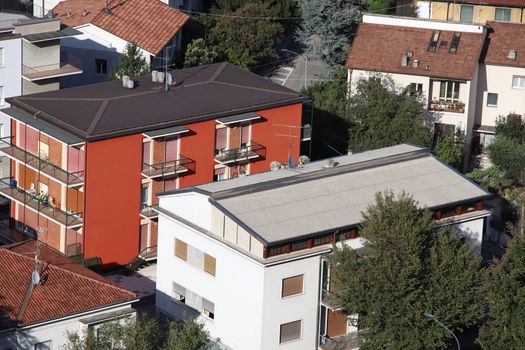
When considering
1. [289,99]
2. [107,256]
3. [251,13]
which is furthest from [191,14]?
[107,256]

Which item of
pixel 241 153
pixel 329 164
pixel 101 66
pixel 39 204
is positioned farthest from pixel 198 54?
pixel 329 164

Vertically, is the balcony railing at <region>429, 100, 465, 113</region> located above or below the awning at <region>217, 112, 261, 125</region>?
below

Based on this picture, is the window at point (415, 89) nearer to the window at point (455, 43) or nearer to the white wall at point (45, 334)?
the window at point (455, 43)

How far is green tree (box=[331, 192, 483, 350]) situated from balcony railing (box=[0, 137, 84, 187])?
13194mm

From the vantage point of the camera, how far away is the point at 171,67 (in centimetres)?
7894

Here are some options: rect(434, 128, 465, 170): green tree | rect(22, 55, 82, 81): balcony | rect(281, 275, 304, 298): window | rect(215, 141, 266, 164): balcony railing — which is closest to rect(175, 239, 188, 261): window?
rect(281, 275, 304, 298): window

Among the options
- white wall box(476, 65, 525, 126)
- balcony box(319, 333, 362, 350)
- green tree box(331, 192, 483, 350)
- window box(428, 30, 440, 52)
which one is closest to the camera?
green tree box(331, 192, 483, 350)

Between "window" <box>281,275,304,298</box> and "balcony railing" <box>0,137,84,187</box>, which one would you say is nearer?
"window" <box>281,275,304,298</box>

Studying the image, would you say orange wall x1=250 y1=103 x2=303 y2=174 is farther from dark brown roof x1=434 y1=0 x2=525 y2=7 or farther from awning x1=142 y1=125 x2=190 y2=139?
dark brown roof x1=434 y1=0 x2=525 y2=7

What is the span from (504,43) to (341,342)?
28.8m

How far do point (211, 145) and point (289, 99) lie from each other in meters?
4.74

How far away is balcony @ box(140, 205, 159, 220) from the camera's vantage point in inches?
2448

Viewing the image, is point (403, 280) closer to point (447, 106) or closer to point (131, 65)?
point (447, 106)

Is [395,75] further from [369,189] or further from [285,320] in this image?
[285,320]
